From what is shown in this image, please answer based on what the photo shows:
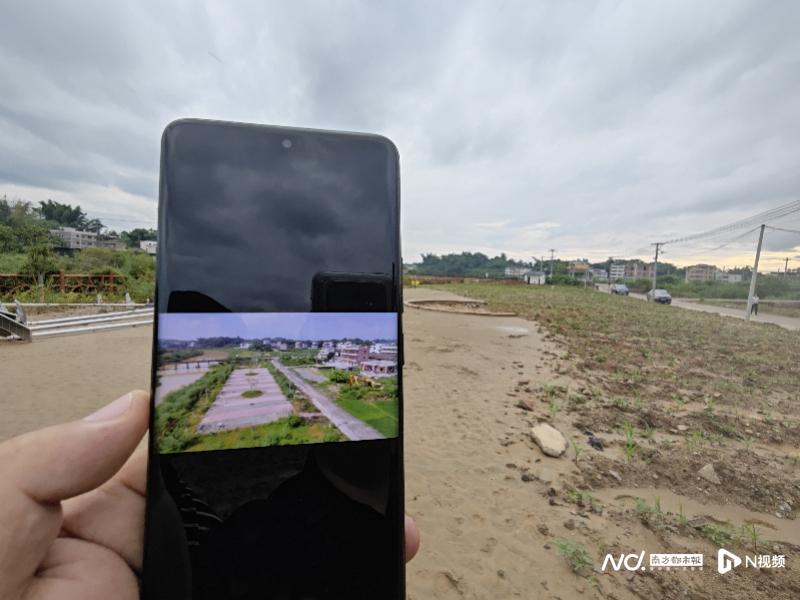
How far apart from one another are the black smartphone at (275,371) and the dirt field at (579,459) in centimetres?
147

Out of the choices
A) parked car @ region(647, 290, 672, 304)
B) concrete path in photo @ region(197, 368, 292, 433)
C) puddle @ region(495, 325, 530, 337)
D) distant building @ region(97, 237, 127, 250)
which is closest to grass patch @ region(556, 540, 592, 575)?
concrete path in photo @ region(197, 368, 292, 433)

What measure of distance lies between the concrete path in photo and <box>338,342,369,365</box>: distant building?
0.58 ft

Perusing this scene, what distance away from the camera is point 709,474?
2.82 meters

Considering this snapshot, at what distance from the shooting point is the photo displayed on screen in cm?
78

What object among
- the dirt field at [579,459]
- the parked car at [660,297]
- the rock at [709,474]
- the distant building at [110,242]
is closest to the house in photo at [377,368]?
the dirt field at [579,459]

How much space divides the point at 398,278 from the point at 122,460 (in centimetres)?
76

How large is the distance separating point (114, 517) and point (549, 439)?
11.2 feet

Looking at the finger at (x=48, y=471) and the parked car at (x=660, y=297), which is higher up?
the parked car at (x=660, y=297)

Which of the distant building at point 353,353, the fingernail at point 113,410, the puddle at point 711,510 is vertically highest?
the distant building at point 353,353

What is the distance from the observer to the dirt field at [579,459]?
75.8 inches

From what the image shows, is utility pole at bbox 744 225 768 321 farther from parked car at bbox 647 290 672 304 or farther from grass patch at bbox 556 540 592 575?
grass patch at bbox 556 540 592 575

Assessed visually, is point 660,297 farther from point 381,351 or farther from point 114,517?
point 114,517

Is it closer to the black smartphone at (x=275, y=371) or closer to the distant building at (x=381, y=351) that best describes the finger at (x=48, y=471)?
the black smartphone at (x=275, y=371)

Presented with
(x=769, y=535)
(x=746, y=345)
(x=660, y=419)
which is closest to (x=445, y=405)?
(x=660, y=419)
